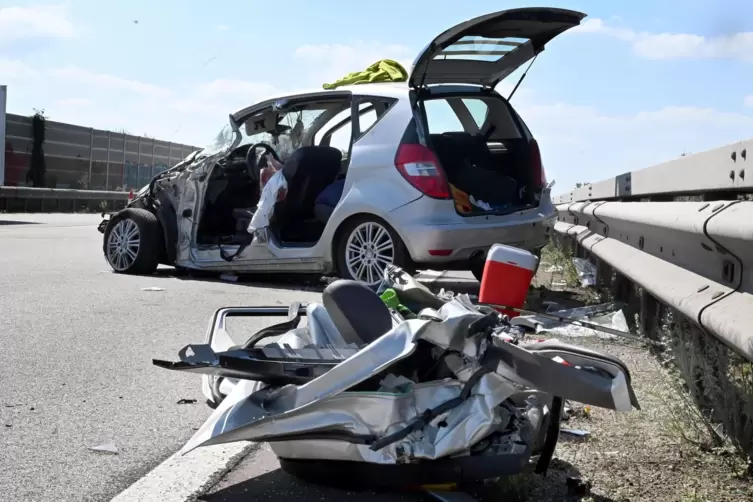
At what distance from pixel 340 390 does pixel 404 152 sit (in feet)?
17.7

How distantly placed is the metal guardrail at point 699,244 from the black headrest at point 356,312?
41.5 inches

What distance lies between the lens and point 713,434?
11.4 ft

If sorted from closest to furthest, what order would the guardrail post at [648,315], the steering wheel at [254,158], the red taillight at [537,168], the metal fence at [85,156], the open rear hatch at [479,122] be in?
the guardrail post at [648,315] → the open rear hatch at [479,122] → the red taillight at [537,168] → the steering wheel at [254,158] → the metal fence at [85,156]

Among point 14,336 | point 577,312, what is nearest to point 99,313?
point 14,336

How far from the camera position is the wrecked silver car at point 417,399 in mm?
2826

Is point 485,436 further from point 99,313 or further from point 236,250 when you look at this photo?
point 236,250

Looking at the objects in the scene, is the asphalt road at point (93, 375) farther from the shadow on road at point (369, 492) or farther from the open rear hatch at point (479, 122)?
the open rear hatch at point (479, 122)

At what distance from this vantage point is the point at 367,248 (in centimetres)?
840

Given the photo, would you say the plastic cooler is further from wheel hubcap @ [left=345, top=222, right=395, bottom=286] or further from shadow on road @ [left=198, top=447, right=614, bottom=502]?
shadow on road @ [left=198, top=447, right=614, bottom=502]

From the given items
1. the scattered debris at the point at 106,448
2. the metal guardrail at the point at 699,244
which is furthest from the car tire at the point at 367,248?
the scattered debris at the point at 106,448

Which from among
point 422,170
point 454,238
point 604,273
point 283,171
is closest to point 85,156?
point 283,171

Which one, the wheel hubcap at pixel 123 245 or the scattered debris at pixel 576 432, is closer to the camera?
the scattered debris at pixel 576 432

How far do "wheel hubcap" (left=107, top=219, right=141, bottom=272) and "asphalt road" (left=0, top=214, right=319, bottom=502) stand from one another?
0.46 m

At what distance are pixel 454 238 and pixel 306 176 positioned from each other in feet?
5.81
